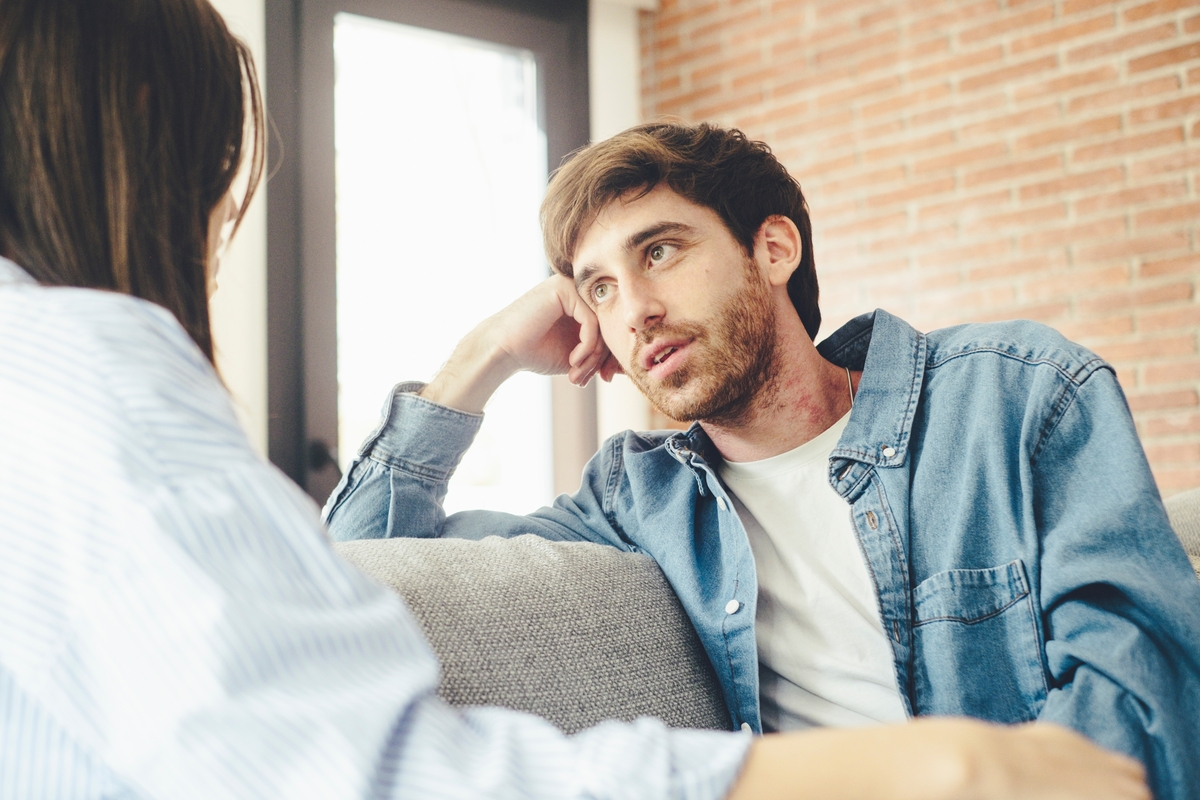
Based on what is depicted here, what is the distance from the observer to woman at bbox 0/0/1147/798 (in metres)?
0.46

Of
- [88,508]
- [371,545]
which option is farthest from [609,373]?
[88,508]

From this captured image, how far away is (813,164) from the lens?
139 inches

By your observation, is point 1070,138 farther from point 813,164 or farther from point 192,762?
point 192,762

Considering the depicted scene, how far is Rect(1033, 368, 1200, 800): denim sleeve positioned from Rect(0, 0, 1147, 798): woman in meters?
0.51

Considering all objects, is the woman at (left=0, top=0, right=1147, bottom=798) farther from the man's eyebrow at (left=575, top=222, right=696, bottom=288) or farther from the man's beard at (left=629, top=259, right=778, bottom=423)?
the man's eyebrow at (left=575, top=222, right=696, bottom=288)

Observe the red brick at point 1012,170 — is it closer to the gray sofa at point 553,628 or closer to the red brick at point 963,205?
the red brick at point 963,205

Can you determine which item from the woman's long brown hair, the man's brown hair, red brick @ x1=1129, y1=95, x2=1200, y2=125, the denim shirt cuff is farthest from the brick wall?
the woman's long brown hair

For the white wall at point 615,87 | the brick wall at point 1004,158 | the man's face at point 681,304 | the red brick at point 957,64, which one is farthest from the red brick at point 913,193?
the man's face at point 681,304

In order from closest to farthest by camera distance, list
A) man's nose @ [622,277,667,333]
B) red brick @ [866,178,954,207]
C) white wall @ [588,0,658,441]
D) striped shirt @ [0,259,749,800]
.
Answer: striped shirt @ [0,259,749,800]
man's nose @ [622,277,667,333]
red brick @ [866,178,954,207]
white wall @ [588,0,658,441]

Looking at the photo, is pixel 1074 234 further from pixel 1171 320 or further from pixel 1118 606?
pixel 1118 606

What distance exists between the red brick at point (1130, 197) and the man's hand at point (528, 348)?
76.0 inches

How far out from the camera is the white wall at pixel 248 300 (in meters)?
2.90

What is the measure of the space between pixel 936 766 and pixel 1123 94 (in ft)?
9.74

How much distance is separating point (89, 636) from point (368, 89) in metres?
3.14
